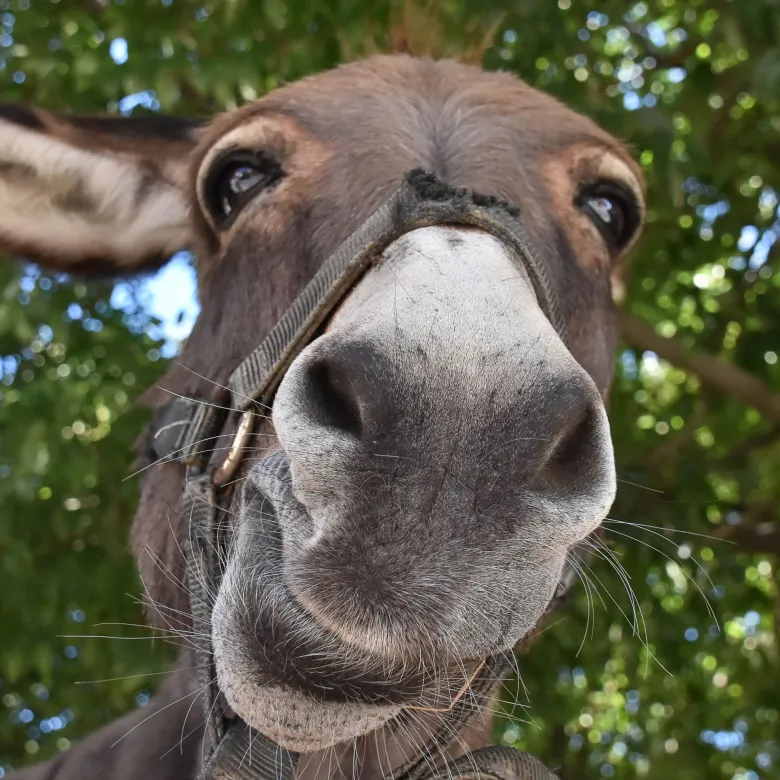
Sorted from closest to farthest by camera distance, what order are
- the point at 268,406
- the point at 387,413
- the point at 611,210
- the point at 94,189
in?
the point at 387,413 → the point at 268,406 → the point at 611,210 → the point at 94,189

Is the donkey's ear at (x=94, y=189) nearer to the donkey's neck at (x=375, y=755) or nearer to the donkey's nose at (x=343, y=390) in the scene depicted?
the donkey's nose at (x=343, y=390)

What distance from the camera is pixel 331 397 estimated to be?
112 centimetres

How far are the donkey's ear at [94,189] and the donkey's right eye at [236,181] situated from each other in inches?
16.6

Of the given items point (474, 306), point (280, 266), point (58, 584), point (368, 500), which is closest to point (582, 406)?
point (474, 306)

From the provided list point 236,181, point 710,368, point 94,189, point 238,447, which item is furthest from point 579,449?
point 710,368

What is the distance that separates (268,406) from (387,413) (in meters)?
0.43

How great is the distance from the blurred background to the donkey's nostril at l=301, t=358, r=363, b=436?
175 centimetres

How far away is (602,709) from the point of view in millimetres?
6387

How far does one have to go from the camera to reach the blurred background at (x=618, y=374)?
295cm

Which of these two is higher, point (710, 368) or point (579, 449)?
point (579, 449)

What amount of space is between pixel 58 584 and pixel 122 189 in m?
1.80

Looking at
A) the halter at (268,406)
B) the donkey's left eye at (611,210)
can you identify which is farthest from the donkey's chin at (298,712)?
the donkey's left eye at (611,210)

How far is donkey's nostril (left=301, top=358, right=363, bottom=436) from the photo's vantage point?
3.55ft

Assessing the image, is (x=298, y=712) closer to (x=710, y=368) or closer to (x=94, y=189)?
(x=94, y=189)
